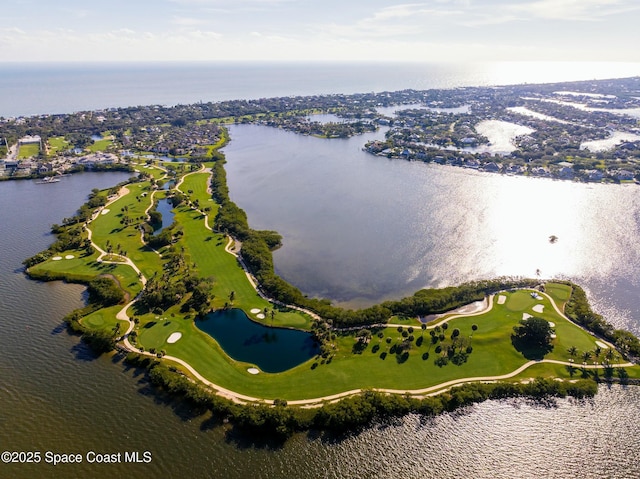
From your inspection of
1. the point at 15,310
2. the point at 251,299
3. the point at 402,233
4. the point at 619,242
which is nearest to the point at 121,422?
the point at 251,299

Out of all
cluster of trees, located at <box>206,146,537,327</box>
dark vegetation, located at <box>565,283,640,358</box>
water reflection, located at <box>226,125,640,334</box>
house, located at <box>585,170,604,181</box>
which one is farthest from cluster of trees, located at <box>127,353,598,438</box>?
house, located at <box>585,170,604,181</box>

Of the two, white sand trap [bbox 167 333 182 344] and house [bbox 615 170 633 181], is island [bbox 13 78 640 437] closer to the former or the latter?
white sand trap [bbox 167 333 182 344]

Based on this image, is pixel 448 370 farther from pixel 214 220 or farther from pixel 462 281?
pixel 214 220

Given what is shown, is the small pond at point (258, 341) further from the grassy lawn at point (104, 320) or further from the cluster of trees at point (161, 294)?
the grassy lawn at point (104, 320)

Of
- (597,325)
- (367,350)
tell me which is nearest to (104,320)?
(367,350)

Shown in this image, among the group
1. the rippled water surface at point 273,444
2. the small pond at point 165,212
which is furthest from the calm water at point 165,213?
the rippled water surface at point 273,444
